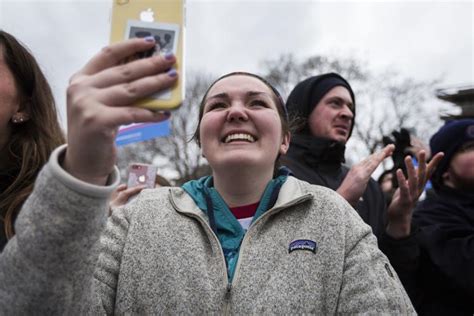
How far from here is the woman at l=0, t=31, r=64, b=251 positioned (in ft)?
5.08

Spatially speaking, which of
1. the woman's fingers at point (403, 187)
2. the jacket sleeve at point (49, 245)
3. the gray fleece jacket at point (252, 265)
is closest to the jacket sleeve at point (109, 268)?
the gray fleece jacket at point (252, 265)

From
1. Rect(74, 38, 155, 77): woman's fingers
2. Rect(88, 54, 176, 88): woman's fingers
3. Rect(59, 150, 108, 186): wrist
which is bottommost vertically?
Rect(59, 150, 108, 186): wrist

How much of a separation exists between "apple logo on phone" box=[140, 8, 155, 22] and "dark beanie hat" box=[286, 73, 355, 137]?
6.66 ft

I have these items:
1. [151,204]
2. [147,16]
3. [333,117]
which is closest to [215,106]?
[151,204]

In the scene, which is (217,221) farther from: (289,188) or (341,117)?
(341,117)

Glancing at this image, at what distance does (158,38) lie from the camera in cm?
104

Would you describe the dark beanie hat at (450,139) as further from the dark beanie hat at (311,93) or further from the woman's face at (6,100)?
the woman's face at (6,100)

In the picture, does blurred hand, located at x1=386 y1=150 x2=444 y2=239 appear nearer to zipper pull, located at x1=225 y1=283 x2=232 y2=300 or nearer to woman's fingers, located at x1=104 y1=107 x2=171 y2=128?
zipper pull, located at x1=225 y1=283 x2=232 y2=300

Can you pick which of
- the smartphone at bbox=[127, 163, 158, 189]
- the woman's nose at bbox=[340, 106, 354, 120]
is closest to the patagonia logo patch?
the woman's nose at bbox=[340, 106, 354, 120]

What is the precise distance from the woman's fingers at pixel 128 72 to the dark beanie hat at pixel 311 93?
6.96 feet

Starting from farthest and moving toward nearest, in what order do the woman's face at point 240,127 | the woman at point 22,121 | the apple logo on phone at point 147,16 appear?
the woman's face at point 240,127 < the woman at point 22,121 < the apple logo on phone at point 147,16

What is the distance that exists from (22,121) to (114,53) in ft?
2.88

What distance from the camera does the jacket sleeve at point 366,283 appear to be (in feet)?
4.60

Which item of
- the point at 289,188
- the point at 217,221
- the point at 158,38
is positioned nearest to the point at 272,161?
the point at 289,188
